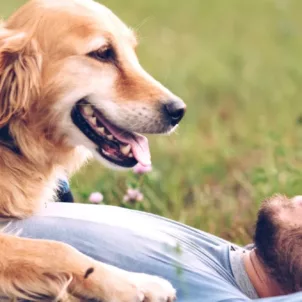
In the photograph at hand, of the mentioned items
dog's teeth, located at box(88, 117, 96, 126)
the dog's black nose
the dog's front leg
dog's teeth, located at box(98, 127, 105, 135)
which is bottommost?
the dog's front leg

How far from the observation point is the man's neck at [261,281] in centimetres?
369

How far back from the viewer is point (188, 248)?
3666 millimetres

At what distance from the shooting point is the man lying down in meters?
3.51

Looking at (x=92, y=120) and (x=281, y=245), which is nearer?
(x=281, y=245)

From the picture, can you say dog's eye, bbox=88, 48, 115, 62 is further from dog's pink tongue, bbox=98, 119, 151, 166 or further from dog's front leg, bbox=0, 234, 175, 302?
dog's front leg, bbox=0, 234, 175, 302

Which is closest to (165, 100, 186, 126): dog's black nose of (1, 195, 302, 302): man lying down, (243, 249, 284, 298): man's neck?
(1, 195, 302, 302): man lying down

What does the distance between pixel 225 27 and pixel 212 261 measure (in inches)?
325

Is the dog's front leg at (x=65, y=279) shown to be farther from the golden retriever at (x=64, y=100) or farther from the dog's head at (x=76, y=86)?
the dog's head at (x=76, y=86)

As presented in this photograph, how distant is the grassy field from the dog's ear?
61 centimetres

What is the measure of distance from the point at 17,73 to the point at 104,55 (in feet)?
1.16

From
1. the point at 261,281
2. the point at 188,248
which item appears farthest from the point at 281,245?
the point at 188,248

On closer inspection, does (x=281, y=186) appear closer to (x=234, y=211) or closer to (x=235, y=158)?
(x=234, y=211)

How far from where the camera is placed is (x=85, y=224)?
3.57 m

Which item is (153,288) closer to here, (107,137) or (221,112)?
(107,137)
